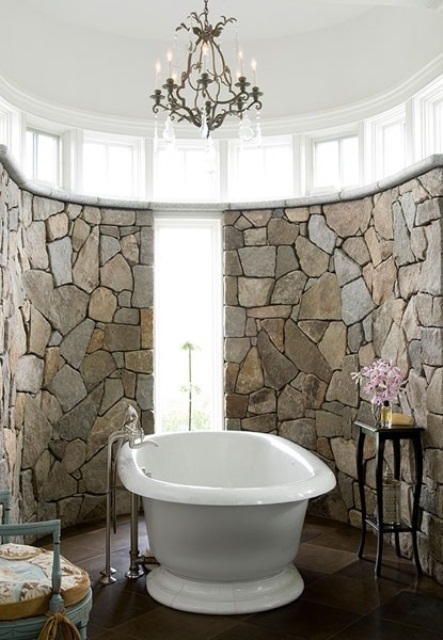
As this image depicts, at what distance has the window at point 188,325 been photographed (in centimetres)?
550

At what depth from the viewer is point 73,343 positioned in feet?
16.6

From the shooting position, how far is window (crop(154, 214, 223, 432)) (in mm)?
5504

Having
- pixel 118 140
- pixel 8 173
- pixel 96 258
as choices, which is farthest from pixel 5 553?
pixel 118 140

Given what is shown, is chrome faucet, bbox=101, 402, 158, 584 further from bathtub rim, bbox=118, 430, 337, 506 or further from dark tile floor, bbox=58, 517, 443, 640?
bathtub rim, bbox=118, 430, 337, 506

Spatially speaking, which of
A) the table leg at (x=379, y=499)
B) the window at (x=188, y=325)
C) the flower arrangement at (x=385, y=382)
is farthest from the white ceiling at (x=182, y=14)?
the table leg at (x=379, y=499)

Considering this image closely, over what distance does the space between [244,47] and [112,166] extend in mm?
1343

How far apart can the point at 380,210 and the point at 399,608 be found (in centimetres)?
247

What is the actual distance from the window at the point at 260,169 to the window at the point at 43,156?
132 cm

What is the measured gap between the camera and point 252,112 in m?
5.45

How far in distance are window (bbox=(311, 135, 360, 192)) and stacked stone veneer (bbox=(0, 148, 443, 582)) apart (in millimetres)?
251

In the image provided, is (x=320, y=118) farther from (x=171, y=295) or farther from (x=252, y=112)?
(x=171, y=295)

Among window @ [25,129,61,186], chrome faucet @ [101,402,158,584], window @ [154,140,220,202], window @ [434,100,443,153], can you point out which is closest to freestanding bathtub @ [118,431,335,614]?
chrome faucet @ [101,402,158,584]

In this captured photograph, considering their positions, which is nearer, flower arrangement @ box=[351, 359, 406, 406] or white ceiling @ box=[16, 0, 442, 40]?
flower arrangement @ box=[351, 359, 406, 406]

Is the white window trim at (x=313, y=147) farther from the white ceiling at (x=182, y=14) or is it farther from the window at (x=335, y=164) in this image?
the white ceiling at (x=182, y=14)
